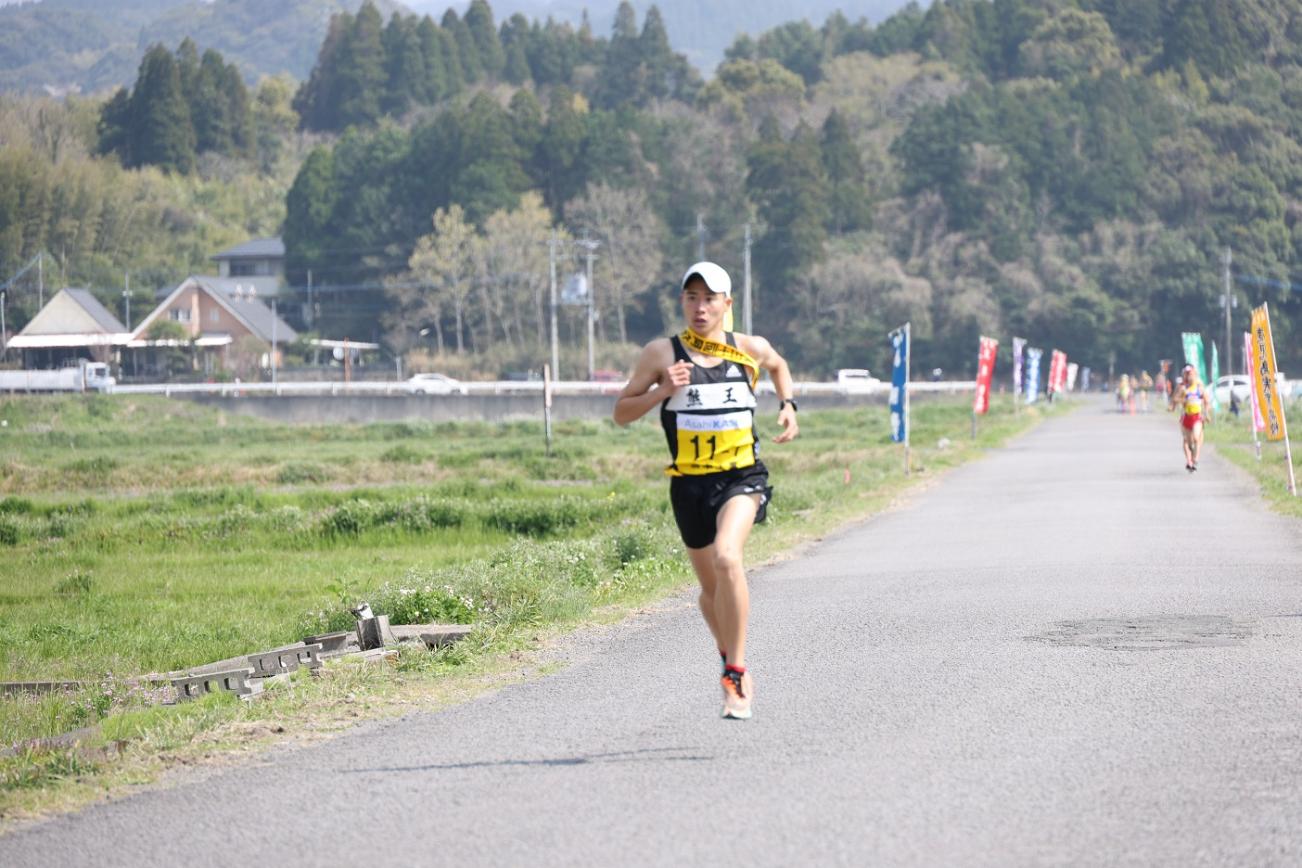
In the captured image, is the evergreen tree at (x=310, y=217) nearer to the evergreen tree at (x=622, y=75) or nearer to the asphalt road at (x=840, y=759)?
the evergreen tree at (x=622, y=75)

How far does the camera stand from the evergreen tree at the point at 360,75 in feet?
429

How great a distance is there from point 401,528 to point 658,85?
112 metres

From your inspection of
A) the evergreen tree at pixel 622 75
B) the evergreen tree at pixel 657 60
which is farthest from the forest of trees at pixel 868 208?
the evergreen tree at pixel 657 60

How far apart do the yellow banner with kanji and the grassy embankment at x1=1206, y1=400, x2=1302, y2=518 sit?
85 centimetres

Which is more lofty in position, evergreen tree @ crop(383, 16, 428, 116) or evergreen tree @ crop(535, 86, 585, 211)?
evergreen tree @ crop(383, 16, 428, 116)

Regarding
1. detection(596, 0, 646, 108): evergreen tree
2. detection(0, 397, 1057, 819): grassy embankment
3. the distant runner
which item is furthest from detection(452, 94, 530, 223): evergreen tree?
the distant runner

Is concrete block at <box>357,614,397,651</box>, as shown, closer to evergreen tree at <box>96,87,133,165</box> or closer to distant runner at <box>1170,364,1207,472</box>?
distant runner at <box>1170,364,1207,472</box>

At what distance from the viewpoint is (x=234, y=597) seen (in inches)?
632

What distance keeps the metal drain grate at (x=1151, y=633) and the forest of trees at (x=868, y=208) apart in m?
78.0

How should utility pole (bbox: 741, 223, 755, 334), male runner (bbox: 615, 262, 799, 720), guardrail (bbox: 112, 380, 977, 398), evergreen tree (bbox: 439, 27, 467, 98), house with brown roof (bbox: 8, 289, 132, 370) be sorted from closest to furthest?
male runner (bbox: 615, 262, 799, 720)
guardrail (bbox: 112, 380, 977, 398)
house with brown roof (bbox: 8, 289, 132, 370)
utility pole (bbox: 741, 223, 755, 334)
evergreen tree (bbox: 439, 27, 467, 98)

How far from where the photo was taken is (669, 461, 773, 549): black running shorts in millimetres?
7012

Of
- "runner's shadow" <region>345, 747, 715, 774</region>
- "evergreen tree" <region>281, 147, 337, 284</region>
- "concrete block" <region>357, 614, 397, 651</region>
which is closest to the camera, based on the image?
"runner's shadow" <region>345, 747, 715, 774</region>

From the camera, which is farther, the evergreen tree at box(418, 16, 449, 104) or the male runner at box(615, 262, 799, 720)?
the evergreen tree at box(418, 16, 449, 104)

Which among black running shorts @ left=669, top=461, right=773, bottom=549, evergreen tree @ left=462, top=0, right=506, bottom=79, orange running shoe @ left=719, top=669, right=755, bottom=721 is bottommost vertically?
orange running shoe @ left=719, top=669, right=755, bottom=721
